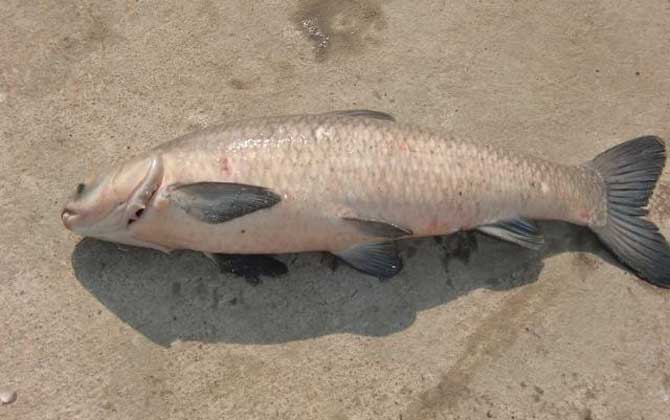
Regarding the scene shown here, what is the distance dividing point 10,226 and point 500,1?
350cm

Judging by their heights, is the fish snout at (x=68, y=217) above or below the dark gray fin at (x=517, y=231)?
below

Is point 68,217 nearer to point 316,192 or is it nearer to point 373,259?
point 316,192

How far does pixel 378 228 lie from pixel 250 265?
2.49ft

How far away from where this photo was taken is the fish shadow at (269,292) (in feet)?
10.6

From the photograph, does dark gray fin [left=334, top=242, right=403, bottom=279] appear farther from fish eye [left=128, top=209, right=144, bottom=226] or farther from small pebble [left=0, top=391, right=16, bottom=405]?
small pebble [left=0, top=391, right=16, bottom=405]

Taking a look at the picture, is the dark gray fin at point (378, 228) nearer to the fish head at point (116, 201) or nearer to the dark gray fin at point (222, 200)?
the dark gray fin at point (222, 200)

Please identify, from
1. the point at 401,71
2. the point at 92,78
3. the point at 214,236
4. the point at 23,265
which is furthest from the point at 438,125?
the point at 23,265

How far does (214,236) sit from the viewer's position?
9.84 feet

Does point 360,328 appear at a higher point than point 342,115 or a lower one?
lower

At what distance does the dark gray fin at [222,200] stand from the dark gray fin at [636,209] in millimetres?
1956

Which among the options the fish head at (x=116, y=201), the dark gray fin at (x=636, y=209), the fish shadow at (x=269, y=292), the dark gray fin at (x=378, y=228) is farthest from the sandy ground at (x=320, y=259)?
the dark gray fin at (x=378, y=228)

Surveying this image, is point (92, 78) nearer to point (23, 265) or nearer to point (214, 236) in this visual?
point (23, 265)

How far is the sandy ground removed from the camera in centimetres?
316

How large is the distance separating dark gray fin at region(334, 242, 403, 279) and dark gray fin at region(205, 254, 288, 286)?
0.36 metres
